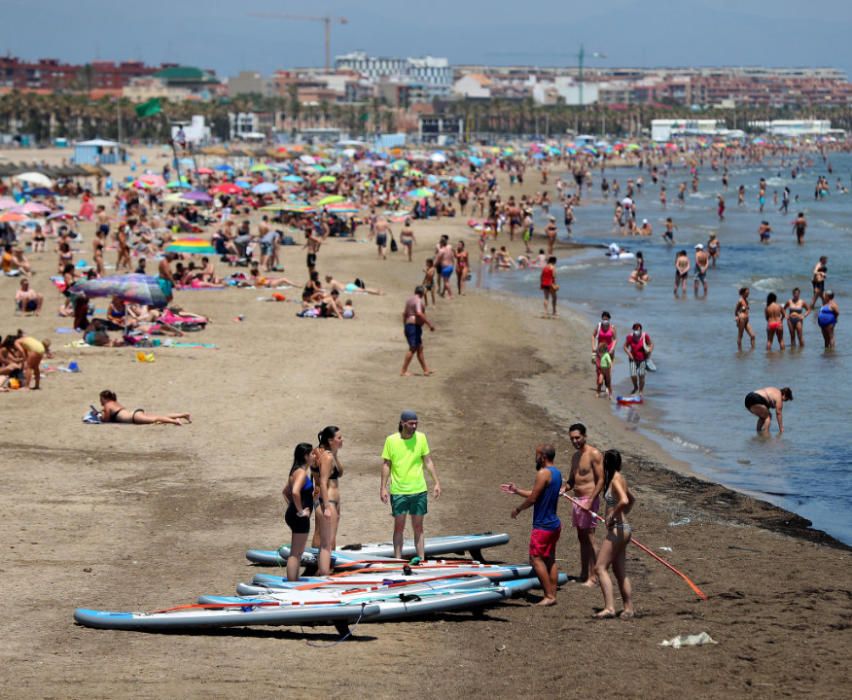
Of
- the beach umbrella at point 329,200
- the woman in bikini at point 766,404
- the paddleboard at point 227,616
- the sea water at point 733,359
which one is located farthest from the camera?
the beach umbrella at point 329,200

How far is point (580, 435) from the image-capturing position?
31.1 ft

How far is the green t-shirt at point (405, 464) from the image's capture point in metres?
9.91

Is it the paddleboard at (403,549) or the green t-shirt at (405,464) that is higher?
the green t-shirt at (405,464)

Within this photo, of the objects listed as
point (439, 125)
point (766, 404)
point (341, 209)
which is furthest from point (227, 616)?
point (439, 125)

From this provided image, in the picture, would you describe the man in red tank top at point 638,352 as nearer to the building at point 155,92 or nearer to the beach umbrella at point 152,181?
the beach umbrella at point 152,181

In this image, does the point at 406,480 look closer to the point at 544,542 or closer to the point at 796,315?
the point at 544,542

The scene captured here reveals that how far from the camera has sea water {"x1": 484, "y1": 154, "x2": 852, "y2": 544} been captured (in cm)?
1480

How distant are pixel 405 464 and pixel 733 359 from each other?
13.7 meters

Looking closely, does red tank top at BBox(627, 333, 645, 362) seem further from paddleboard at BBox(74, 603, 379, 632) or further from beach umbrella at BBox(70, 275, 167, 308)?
paddleboard at BBox(74, 603, 379, 632)

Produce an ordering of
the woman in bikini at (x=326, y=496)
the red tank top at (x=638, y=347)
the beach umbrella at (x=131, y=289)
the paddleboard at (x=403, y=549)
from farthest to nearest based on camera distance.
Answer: the beach umbrella at (x=131, y=289) < the red tank top at (x=638, y=347) < the paddleboard at (x=403, y=549) < the woman in bikini at (x=326, y=496)

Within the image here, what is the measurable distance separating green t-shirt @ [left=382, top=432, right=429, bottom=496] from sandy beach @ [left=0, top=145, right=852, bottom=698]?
1169 mm

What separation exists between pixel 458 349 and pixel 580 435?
12.7 metres

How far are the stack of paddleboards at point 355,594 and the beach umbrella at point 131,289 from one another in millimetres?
11690

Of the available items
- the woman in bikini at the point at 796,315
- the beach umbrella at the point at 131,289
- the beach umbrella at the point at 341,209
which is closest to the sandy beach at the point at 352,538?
the beach umbrella at the point at 131,289
